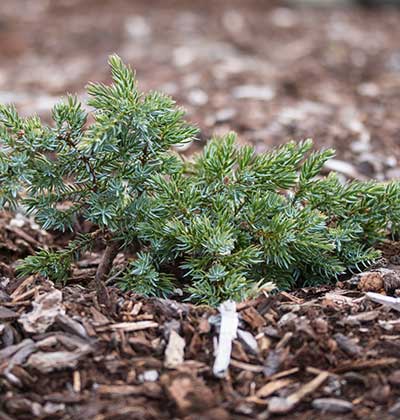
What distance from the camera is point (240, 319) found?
2.45 meters

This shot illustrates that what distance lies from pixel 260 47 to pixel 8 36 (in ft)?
8.50

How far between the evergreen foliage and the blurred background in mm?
1315

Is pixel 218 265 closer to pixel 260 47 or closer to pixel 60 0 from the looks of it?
pixel 260 47

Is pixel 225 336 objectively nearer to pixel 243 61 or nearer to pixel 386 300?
pixel 386 300

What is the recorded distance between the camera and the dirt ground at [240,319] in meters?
2.15

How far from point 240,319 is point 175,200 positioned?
→ 491mm

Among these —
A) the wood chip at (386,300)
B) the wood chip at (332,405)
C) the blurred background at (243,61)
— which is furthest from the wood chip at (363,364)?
the blurred background at (243,61)

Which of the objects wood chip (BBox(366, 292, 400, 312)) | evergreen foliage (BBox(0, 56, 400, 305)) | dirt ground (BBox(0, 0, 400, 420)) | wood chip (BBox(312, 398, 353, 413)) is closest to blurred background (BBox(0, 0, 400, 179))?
dirt ground (BBox(0, 0, 400, 420))

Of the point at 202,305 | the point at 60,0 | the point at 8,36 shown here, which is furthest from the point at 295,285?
the point at 60,0

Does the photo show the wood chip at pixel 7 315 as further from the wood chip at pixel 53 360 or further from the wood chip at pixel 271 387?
the wood chip at pixel 271 387

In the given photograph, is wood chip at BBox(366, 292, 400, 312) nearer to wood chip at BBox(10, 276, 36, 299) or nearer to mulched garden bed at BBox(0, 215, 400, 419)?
mulched garden bed at BBox(0, 215, 400, 419)

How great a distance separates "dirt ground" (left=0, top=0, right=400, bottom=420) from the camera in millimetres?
2146

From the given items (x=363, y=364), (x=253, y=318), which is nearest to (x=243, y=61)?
(x=253, y=318)

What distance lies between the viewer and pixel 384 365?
2270 mm
